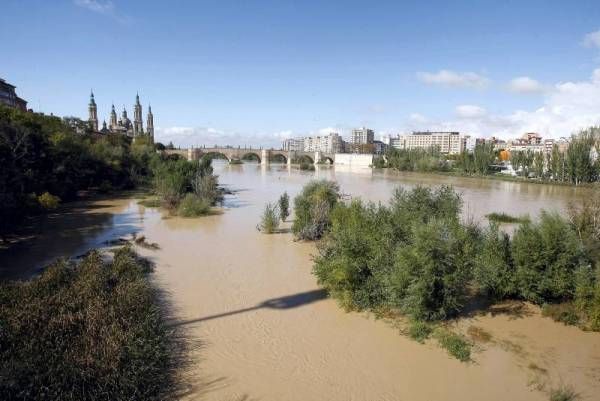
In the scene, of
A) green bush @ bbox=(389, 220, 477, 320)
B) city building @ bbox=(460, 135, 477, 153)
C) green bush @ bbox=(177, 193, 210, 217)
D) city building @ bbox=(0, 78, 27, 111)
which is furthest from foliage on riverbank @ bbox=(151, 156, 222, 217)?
city building @ bbox=(460, 135, 477, 153)

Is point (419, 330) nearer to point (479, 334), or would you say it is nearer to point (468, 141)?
point (479, 334)

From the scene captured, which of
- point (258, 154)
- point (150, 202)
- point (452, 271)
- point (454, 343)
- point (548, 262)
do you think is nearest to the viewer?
point (454, 343)

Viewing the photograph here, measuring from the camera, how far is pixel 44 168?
80.4 feet

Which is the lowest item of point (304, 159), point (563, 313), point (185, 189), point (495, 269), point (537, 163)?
point (563, 313)

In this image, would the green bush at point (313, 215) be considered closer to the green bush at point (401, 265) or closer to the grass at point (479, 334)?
the green bush at point (401, 265)

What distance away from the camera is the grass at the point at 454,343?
7734 millimetres

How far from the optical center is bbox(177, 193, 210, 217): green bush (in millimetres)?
23375

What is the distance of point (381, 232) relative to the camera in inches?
427

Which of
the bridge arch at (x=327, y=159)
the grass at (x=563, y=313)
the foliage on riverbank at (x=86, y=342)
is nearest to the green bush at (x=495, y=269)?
the grass at (x=563, y=313)

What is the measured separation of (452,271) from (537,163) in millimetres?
65483

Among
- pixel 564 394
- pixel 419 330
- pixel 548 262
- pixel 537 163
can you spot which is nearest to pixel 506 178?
pixel 537 163

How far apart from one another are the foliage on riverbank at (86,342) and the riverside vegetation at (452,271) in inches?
179

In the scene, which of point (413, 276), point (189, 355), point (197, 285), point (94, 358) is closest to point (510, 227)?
point (413, 276)

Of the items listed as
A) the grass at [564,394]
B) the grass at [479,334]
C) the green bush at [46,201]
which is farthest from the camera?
the green bush at [46,201]
